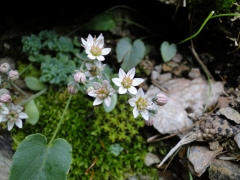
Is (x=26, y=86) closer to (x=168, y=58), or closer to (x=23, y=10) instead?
(x=23, y=10)

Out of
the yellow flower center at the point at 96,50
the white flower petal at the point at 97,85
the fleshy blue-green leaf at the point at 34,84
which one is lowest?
the fleshy blue-green leaf at the point at 34,84

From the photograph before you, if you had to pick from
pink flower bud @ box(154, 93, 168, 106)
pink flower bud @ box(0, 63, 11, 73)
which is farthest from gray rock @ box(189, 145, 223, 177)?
pink flower bud @ box(0, 63, 11, 73)

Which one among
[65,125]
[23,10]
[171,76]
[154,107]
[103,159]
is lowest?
[103,159]

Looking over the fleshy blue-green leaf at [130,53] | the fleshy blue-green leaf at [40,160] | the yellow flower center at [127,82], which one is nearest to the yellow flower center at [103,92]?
the yellow flower center at [127,82]

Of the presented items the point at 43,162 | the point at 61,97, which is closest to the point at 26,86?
the point at 61,97

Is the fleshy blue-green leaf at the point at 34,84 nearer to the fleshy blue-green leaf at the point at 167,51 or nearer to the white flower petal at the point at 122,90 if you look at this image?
the white flower petal at the point at 122,90

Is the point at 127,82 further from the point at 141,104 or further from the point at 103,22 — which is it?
the point at 103,22
